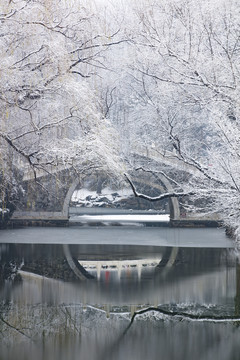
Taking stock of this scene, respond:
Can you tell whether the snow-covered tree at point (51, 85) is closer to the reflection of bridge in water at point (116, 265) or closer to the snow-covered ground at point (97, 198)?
the reflection of bridge in water at point (116, 265)

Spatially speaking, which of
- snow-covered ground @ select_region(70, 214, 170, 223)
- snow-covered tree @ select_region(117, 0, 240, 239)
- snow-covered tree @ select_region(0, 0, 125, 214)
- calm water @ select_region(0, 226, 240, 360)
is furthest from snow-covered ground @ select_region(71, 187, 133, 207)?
snow-covered tree @ select_region(0, 0, 125, 214)

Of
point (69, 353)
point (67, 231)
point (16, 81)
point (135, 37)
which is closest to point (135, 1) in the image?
point (135, 37)

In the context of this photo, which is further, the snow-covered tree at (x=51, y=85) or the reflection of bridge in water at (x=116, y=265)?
the reflection of bridge in water at (x=116, y=265)

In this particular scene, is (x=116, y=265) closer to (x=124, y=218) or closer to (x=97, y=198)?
(x=124, y=218)

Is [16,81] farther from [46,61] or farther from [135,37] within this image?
[135,37]

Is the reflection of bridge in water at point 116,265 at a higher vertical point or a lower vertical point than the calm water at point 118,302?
higher

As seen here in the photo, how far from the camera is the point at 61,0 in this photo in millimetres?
9383

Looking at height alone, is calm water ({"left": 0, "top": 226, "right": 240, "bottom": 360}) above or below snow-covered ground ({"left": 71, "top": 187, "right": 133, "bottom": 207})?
below

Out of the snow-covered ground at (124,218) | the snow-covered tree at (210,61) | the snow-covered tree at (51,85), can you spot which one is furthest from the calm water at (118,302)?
the snow-covered ground at (124,218)

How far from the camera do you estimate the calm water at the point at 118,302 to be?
21.0 feet

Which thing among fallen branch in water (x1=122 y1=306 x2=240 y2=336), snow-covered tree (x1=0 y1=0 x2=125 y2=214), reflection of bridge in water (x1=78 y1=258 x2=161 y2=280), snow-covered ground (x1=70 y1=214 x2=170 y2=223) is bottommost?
fallen branch in water (x1=122 y1=306 x2=240 y2=336)

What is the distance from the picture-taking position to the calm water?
6414mm

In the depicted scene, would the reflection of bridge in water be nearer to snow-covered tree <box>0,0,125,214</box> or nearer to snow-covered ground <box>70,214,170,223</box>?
snow-covered tree <box>0,0,125,214</box>

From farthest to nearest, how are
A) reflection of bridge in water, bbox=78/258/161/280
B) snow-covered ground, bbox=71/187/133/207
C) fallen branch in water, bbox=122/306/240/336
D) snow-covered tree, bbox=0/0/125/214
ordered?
snow-covered ground, bbox=71/187/133/207
reflection of bridge in water, bbox=78/258/161/280
snow-covered tree, bbox=0/0/125/214
fallen branch in water, bbox=122/306/240/336
